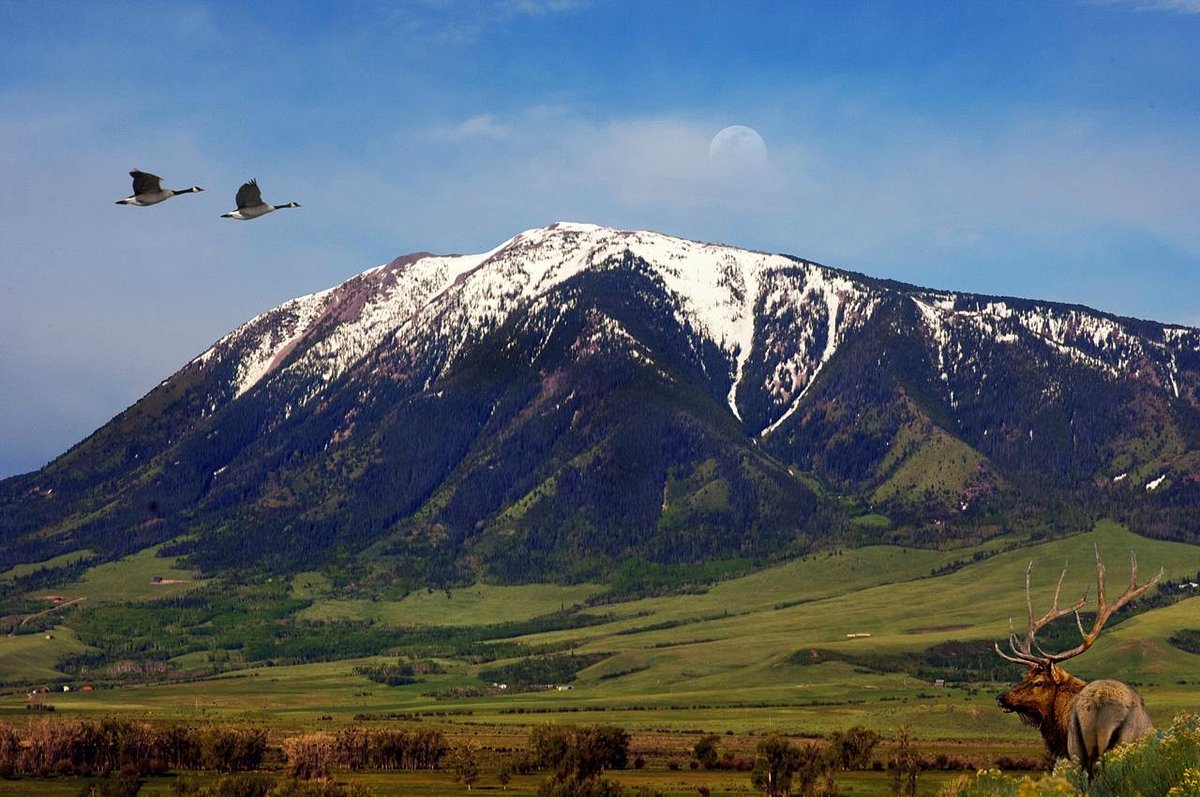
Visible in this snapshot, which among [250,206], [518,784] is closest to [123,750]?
[518,784]

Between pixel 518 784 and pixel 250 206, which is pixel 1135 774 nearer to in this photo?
pixel 250 206

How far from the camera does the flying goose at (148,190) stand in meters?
47.2

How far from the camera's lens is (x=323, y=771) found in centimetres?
18575

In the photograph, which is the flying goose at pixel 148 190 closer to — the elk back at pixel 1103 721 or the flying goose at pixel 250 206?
the flying goose at pixel 250 206

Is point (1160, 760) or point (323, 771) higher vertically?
point (1160, 760)

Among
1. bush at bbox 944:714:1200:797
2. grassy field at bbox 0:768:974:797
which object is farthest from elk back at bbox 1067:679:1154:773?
grassy field at bbox 0:768:974:797

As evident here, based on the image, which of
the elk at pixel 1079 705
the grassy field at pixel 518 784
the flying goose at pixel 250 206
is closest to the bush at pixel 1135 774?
the elk at pixel 1079 705

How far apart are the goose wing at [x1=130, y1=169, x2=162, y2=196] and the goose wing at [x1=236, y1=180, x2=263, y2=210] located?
2.47m

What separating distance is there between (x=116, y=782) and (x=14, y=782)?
2424 centimetres

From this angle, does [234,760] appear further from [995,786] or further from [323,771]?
[995,786]

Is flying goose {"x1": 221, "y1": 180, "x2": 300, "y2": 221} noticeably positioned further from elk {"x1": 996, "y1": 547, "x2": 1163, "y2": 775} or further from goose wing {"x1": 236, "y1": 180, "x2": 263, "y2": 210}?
elk {"x1": 996, "y1": 547, "x2": 1163, "y2": 775}

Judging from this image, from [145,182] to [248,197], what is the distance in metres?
3.17

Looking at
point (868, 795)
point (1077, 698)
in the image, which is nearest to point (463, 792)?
point (868, 795)

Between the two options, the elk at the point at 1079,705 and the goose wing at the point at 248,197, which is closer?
the elk at the point at 1079,705
